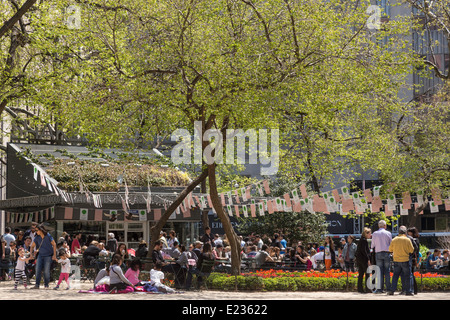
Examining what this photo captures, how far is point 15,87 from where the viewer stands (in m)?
25.9

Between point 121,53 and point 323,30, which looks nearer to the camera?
point 323,30

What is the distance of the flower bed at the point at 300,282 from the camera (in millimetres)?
20016

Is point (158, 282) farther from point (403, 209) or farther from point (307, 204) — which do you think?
point (403, 209)

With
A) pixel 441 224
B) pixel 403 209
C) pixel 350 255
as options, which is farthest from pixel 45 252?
pixel 441 224

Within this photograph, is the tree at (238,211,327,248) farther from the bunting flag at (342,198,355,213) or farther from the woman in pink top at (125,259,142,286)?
the woman in pink top at (125,259,142,286)

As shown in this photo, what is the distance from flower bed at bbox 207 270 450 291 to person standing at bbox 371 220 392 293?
230 centimetres

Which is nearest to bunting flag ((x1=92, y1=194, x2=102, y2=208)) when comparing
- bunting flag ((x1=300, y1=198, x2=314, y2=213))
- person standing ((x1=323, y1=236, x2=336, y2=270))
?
bunting flag ((x1=300, y1=198, x2=314, y2=213))

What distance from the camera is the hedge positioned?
65.6ft

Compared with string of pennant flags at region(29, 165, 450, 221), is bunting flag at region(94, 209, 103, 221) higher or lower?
lower

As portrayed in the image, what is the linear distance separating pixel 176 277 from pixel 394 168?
43.3ft

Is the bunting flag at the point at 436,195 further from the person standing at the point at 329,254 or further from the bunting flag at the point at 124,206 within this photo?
the bunting flag at the point at 124,206

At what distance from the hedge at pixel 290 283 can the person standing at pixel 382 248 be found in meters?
2.30
